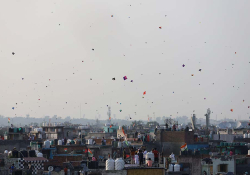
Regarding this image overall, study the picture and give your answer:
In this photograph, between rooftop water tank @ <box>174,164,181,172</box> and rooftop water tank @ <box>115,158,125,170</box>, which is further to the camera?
rooftop water tank @ <box>174,164,181,172</box>

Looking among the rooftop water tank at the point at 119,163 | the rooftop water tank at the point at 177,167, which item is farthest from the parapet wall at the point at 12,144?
the rooftop water tank at the point at 119,163

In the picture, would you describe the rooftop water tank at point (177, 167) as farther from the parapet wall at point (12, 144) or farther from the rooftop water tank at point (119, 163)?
the parapet wall at point (12, 144)

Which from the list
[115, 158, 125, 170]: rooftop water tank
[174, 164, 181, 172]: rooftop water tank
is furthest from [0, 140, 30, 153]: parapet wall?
[115, 158, 125, 170]: rooftop water tank

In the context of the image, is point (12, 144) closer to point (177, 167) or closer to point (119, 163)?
point (177, 167)

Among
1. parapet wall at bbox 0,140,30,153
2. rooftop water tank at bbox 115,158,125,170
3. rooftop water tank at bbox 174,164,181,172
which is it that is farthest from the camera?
parapet wall at bbox 0,140,30,153

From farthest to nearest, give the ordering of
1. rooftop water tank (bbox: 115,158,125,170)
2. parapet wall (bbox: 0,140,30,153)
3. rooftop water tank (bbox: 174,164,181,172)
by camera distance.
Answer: parapet wall (bbox: 0,140,30,153) → rooftop water tank (bbox: 174,164,181,172) → rooftop water tank (bbox: 115,158,125,170)

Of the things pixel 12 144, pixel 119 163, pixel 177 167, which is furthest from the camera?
pixel 12 144

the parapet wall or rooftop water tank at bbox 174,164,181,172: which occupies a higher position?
the parapet wall

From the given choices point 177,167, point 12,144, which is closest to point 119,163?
point 177,167

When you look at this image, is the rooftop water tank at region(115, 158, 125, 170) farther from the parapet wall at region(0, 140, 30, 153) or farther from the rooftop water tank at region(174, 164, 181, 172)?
the parapet wall at region(0, 140, 30, 153)

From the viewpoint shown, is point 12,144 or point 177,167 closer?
point 177,167

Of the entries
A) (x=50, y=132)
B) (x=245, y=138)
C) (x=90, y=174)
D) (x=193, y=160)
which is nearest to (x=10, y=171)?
(x=90, y=174)
